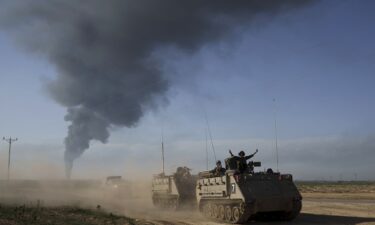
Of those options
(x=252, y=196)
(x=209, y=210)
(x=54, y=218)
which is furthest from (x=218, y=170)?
(x=54, y=218)

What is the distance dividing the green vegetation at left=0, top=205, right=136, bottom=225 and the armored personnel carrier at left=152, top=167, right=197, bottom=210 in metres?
7.01

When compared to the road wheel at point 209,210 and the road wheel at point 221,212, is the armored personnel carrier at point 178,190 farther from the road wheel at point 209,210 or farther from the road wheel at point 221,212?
the road wheel at point 221,212

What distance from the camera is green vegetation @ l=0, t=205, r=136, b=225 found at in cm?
1986

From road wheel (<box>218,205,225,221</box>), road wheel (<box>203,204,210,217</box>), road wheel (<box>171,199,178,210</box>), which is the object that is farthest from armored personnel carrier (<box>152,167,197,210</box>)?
road wheel (<box>218,205,225,221</box>)

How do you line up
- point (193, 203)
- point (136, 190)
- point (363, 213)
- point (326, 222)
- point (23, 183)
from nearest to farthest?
1. point (326, 222)
2. point (363, 213)
3. point (193, 203)
4. point (136, 190)
5. point (23, 183)

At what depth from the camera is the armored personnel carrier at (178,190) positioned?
3075cm

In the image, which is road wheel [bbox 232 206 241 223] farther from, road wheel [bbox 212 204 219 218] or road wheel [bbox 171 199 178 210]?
road wheel [bbox 171 199 178 210]

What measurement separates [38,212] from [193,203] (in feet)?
33.4

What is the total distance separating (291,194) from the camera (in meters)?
22.5

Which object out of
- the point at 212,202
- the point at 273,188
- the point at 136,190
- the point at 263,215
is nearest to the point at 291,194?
the point at 273,188

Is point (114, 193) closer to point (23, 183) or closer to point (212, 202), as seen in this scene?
point (23, 183)

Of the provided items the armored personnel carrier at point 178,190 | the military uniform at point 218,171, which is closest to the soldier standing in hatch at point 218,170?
the military uniform at point 218,171

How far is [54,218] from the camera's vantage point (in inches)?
853

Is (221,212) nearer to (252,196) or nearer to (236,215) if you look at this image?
(236,215)
